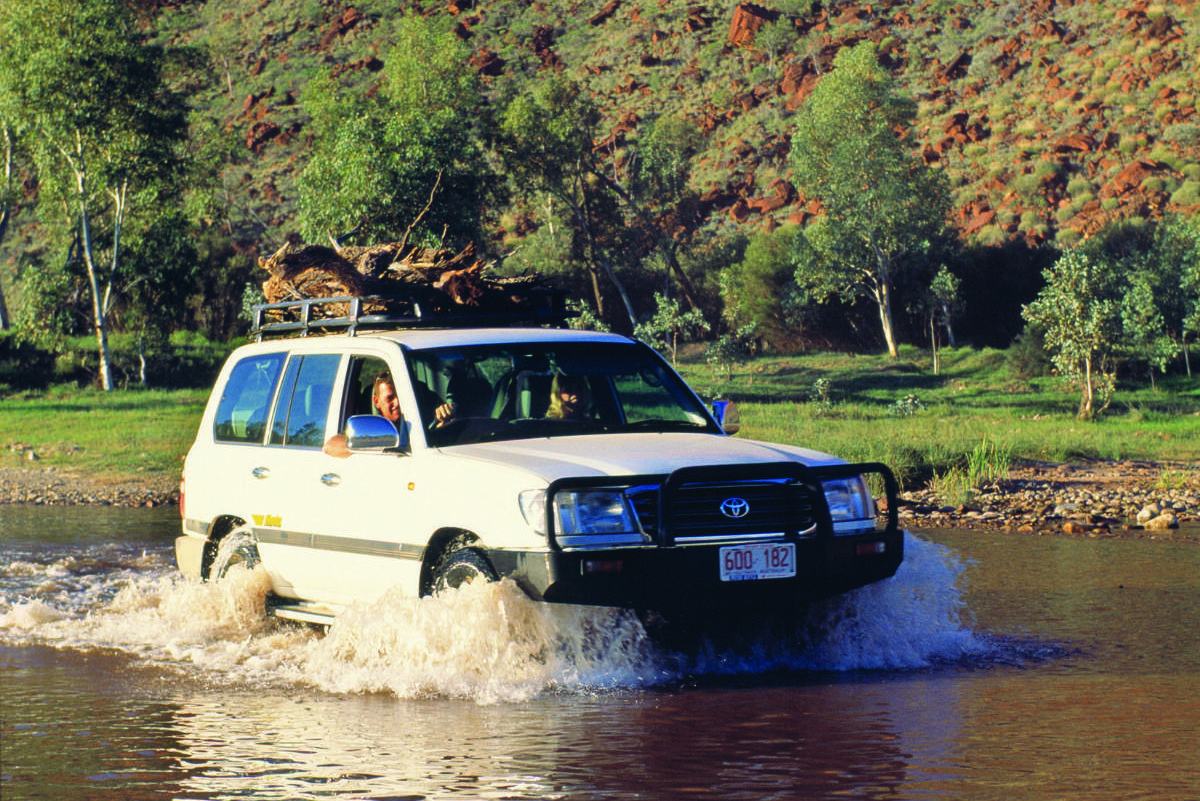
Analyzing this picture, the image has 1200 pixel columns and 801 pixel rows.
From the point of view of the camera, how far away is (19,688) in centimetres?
761

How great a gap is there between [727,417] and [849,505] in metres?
1.15

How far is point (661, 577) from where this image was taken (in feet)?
22.0

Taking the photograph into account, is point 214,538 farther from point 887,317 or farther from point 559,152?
point 559,152

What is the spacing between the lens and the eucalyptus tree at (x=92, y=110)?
3962 cm

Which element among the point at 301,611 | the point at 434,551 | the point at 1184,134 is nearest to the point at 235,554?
the point at 301,611

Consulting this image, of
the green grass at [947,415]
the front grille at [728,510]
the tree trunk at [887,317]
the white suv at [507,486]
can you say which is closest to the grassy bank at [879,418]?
the green grass at [947,415]

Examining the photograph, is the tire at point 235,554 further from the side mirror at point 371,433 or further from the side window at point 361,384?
the side mirror at point 371,433

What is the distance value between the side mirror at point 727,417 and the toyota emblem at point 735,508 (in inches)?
48.3

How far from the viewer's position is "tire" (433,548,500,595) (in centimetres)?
690

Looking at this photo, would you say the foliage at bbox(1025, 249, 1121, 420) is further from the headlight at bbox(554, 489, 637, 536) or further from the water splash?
the headlight at bbox(554, 489, 637, 536)

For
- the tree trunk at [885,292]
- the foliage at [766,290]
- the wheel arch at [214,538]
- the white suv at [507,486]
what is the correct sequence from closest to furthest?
the white suv at [507,486] → the wheel arch at [214,538] → the tree trunk at [885,292] → the foliage at [766,290]

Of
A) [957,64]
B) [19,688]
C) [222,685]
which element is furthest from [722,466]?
[957,64]

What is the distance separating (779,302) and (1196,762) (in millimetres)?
46867

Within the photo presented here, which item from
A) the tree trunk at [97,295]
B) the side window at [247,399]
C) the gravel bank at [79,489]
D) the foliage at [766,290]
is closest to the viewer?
the side window at [247,399]
